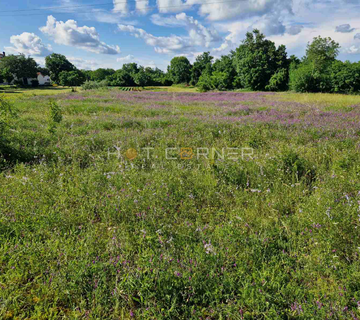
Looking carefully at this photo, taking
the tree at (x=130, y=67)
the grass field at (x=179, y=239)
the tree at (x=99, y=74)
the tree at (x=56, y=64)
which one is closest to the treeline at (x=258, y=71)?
the tree at (x=56, y=64)

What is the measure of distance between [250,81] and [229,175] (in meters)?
54.5

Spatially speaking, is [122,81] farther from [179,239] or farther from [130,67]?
[179,239]

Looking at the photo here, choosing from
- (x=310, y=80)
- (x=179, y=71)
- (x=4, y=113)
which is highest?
(x=179, y=71)

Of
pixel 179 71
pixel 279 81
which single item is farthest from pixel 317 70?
pixel 179 71

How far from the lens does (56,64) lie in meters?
82.9

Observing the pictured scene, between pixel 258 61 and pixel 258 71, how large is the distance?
3304mm

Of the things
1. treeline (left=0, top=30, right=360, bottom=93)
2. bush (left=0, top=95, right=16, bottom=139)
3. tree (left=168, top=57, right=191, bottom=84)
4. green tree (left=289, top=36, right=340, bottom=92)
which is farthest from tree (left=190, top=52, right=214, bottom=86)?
bush (left=0, top=95, right=16, bottom=139)

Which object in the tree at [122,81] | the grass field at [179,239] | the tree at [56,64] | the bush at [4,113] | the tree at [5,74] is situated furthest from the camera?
the tree at [56,64]

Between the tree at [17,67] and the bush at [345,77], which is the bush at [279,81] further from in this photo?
the tree at [17,67]

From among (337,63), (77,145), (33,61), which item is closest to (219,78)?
(337,63)

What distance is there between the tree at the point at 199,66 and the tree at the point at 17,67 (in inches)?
2235

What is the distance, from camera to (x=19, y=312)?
83.4 inches

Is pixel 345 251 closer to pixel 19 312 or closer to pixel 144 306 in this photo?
pixel 144 306

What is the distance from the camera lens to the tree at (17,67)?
65.7 metres
